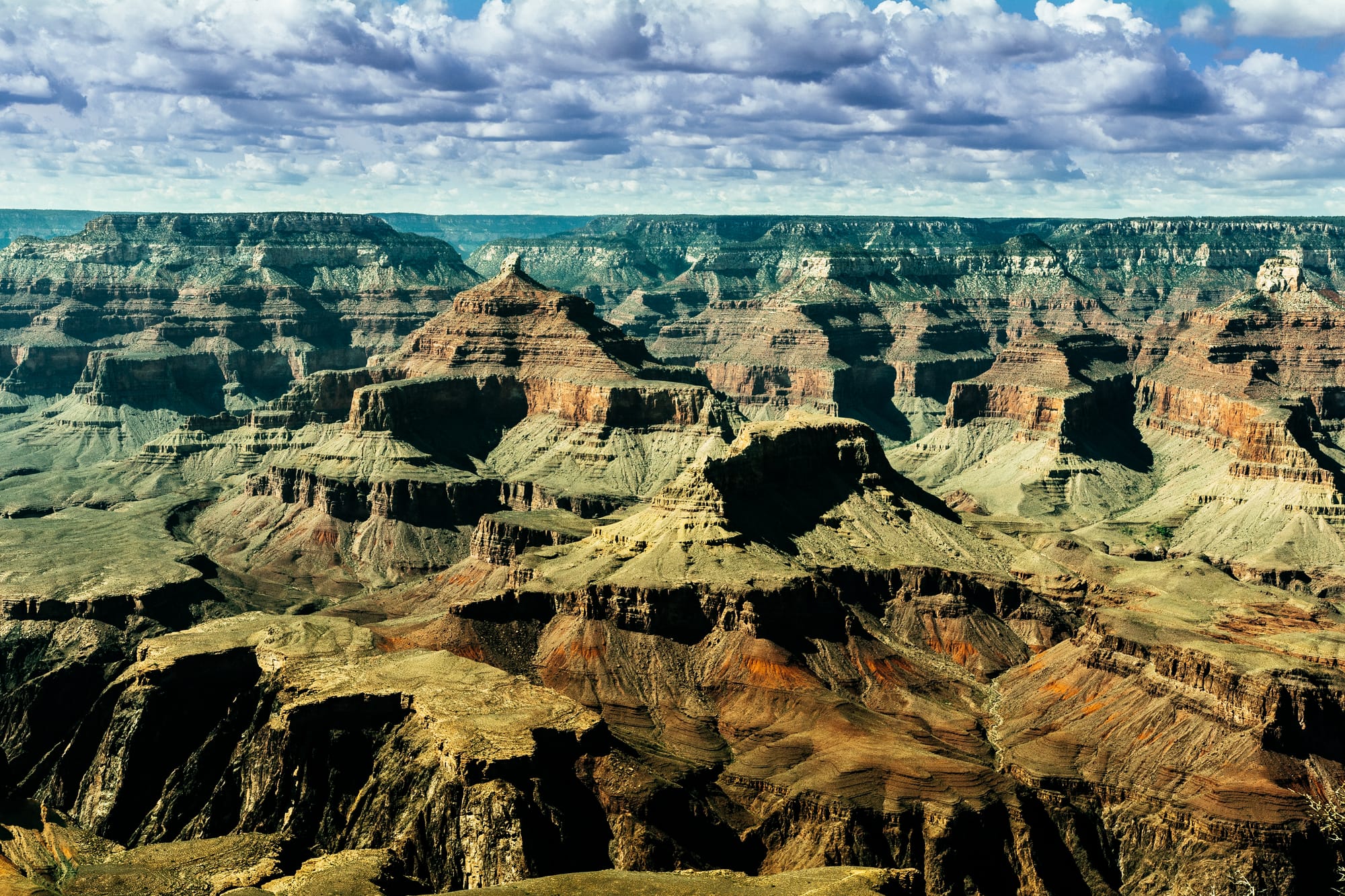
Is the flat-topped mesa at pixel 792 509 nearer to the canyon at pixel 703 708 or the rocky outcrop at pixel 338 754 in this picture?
the canyon at pixel 703 708

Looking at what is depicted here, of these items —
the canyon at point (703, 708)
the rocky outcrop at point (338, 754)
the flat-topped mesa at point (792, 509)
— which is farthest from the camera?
the flat-topped mesa at point (792, 509)

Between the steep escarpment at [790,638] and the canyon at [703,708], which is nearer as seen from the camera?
the canyon at [703,708]

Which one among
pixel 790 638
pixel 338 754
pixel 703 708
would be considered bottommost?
pixel 703 708

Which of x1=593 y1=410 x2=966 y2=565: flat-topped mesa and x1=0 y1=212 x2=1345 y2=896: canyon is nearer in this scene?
x1=0 y1=212 x2=1345 y2=896: canyon

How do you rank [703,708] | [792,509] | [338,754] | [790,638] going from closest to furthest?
[338,754], [703,708], [790,638], [792,509]

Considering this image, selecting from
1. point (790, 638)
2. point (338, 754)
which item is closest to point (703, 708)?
point (790, 638)

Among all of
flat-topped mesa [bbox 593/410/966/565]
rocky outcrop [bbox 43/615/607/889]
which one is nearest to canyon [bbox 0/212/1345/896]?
rocky outcrop [bbox 43/615/607/889]

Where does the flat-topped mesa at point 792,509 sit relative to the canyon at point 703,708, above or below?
above

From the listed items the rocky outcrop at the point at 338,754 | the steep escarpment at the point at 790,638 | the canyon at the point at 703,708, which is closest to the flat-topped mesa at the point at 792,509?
the steep escarpment at the point at 790,638

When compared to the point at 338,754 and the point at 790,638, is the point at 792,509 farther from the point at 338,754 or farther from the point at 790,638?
the point at 338,754

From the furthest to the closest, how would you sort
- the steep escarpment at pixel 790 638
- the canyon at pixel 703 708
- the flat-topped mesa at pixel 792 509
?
the flat-topped mesa at pixel 792 509 → the steep escarpment at pixel 790 638 → the canyon at pixel 703 708

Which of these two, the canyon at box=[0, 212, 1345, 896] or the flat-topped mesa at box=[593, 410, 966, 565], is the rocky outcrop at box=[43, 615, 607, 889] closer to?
the canyon at box=[0, 212, 1345, 896]

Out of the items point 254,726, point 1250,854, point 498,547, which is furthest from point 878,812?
point 498,547

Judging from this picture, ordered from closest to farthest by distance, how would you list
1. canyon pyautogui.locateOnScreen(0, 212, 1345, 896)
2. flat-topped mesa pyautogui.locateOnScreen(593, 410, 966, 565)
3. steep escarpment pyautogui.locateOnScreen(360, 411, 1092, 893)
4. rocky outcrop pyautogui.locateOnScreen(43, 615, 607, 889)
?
1. rocky outcrop pyautogui.locateOnScreen(43, 615, 607, 889)
2. canyon pyautogui.locateOnScreen(0, 212, 1345, 896)
3. steep escarpment pyautogui.locateOnScreen(360, 411, 1092, 893)
4. flat-topped mesa pyautogui.locateOnScreen(593, 410, 966, 565)
